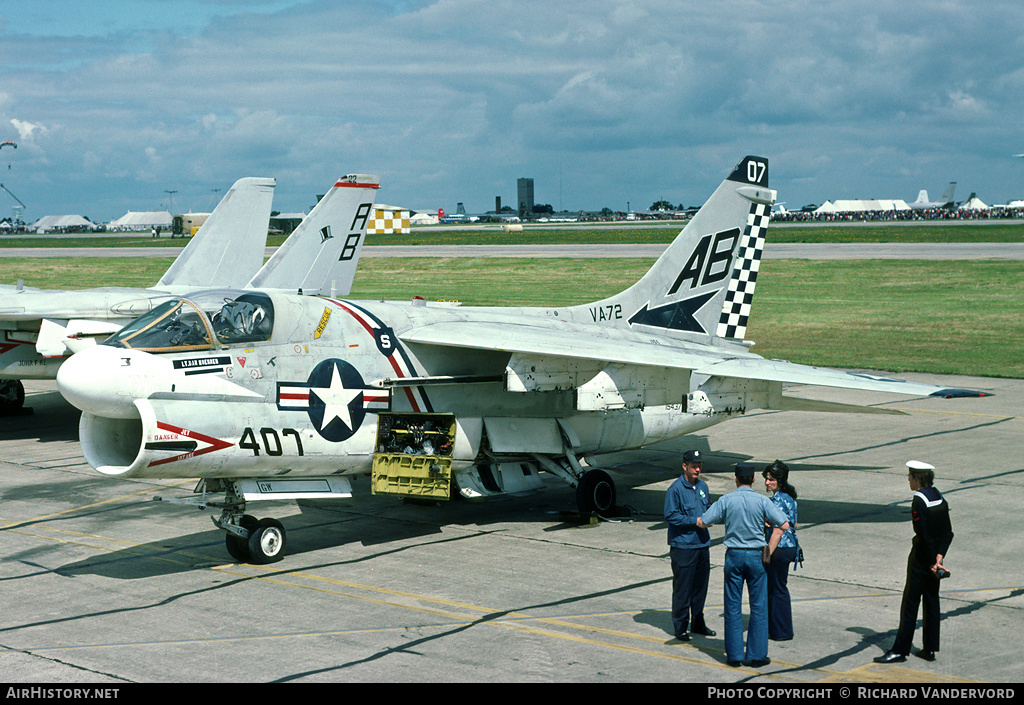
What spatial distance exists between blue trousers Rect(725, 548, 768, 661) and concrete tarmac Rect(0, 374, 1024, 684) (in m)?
0.19

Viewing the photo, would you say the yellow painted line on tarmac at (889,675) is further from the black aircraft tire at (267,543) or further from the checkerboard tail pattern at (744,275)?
the checkerboard tail pattern at (744,275)

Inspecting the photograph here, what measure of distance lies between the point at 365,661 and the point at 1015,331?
31426mm

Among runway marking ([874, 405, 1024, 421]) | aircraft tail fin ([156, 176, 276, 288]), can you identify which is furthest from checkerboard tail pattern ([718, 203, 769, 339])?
aircraft tail fin ([156, 176, 276, 288])

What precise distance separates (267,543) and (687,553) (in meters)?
5.26

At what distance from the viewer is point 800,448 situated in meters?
18.9

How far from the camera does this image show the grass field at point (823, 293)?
101 feet

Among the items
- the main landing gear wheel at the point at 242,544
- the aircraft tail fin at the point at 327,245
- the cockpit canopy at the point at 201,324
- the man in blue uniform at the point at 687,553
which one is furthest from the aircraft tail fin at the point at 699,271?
the aircraft tail fin at the point at 327,245

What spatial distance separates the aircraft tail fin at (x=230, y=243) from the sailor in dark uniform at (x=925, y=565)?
20.2 meters

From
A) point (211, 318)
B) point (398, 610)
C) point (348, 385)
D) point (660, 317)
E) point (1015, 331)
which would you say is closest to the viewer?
point (398, 610)

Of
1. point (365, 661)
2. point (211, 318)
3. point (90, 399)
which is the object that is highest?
point (211, 318)

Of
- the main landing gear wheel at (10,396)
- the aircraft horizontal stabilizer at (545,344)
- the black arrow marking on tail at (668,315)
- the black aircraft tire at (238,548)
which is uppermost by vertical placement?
the black arrow marking on tail at (668,315)

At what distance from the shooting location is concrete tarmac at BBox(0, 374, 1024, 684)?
8.84 m

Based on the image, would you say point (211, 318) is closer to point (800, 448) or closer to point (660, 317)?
point (660, 317)
